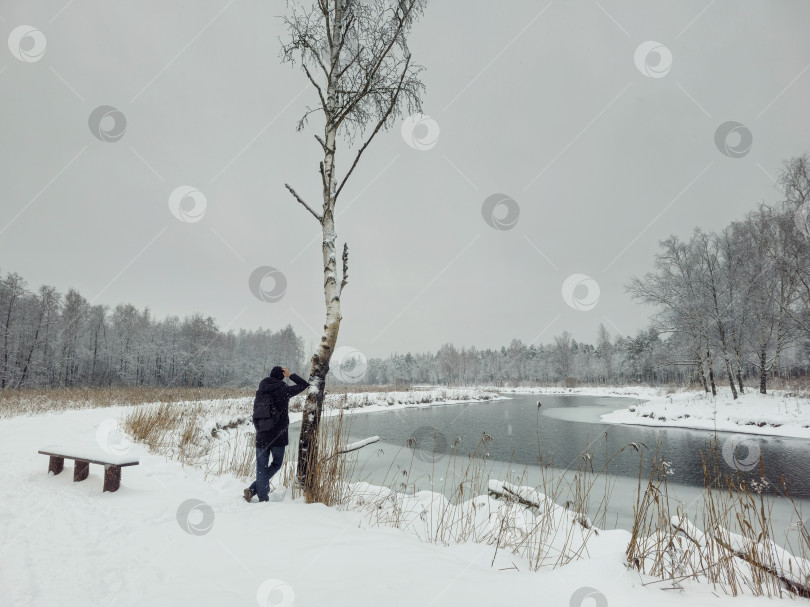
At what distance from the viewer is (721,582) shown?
2430mm

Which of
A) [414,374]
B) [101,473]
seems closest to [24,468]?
[101,473]

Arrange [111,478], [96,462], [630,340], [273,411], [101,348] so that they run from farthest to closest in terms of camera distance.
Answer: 1. [630,340]
2. [101,348]
3. [273,411]
4. [111,478]
5. [96,462]

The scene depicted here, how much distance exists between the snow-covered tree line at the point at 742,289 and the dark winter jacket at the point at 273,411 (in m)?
21.2

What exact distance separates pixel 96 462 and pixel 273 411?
188 cm

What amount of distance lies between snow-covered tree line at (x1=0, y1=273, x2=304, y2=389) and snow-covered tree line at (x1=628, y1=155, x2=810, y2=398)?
49260 millimetres

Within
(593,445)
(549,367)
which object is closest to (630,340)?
(549,367)

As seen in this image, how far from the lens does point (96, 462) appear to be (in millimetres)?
3930

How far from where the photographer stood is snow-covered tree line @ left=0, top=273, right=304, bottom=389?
118 ft

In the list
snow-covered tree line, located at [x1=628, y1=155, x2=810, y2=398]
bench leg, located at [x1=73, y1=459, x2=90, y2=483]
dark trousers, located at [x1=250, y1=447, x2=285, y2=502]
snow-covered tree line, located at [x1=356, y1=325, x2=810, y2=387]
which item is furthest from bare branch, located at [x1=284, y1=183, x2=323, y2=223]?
snow-covered tree line, located at [x1=356, y1=325, x2=810, y2=387]

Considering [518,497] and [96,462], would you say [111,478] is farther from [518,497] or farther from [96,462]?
[518,497]

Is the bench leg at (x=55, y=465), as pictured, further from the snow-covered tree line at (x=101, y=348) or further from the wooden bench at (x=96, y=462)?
the snow-covered tree line at (x=101, y=348)

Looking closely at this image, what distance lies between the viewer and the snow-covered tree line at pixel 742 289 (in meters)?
16.4

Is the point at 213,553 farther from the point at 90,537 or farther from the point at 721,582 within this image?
the point at 721,582

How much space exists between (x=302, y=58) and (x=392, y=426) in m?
14.6
